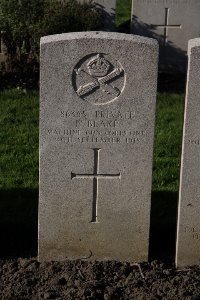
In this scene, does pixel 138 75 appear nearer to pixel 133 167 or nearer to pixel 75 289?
pixel 133 167

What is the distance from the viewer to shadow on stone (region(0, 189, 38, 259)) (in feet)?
19.2

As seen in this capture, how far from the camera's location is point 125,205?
5477mm

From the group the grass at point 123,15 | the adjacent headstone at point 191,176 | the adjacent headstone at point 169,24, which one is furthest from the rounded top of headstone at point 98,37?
the grass at point 123,15

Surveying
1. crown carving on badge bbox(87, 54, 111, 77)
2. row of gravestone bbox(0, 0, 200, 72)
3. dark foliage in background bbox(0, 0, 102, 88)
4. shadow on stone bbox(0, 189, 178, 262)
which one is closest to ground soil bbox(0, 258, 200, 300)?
shadow on stone bbox(0, 189, 178, 262)

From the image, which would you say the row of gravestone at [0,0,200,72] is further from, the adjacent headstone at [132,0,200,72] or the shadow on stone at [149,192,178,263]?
the shadow on stone at [149,192,178,263]

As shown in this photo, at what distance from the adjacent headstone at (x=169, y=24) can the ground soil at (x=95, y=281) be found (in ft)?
18.9

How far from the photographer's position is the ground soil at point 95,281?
519cm

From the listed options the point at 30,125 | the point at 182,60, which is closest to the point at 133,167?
the point at 30,125

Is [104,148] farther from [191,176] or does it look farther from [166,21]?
[166,21]

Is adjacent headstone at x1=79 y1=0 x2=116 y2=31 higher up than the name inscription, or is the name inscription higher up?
adjacent headstone at x1=79 y1=0 x2=116 y2=31

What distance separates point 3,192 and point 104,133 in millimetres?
1779

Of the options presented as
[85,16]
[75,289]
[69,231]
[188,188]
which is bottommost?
[75,289]

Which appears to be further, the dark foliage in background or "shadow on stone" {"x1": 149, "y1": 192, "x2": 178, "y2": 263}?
the dark foliage in background

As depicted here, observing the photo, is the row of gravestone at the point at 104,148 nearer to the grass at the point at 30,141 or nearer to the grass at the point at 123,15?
the grass at the point at 30,141
